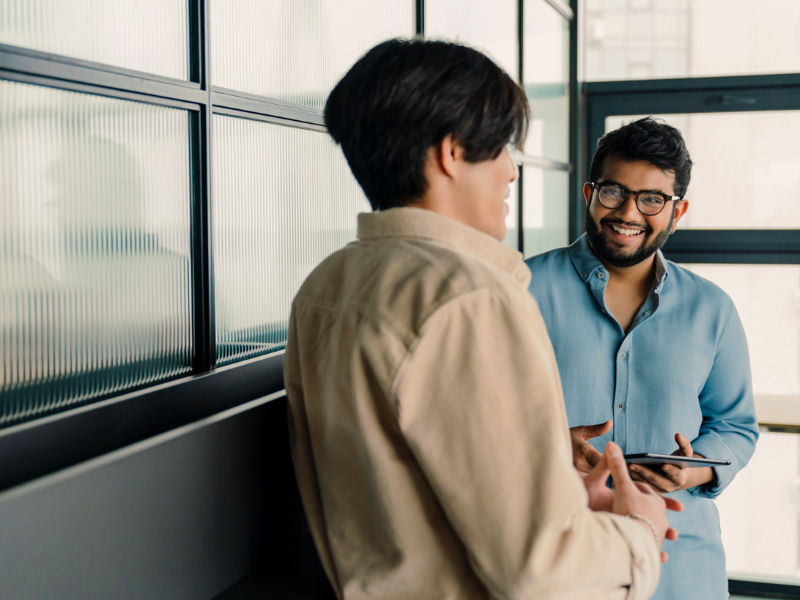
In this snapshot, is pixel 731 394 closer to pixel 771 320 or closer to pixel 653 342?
pixel 653 342

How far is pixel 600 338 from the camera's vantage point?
1561 mm

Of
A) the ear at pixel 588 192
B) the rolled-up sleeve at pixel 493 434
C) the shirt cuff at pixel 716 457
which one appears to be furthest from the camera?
the ear at pixel 588 192

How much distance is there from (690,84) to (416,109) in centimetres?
296

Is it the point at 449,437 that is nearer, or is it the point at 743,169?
the point at 449,437

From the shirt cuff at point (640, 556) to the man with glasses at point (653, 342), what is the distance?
75 centimetres

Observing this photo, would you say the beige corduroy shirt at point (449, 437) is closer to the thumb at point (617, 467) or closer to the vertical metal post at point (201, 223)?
the thumb at point (617, 467)

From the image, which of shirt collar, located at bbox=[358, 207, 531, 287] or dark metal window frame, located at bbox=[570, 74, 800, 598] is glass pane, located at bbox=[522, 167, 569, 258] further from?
shirt collar, located at bbox=[358, 207, 531, 287]

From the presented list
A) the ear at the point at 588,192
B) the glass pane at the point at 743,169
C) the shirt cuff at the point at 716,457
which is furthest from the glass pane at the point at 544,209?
the shirt cuff at the point at 716,457

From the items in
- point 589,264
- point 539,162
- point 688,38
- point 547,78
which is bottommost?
point 589,264

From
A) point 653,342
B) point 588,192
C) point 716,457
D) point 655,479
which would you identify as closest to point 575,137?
point 588,192

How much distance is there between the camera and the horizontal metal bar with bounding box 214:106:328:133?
3.86ft

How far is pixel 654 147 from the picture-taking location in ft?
5.23

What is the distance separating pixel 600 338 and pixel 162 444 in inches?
40.1

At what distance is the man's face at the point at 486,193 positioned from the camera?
2.68 feet
